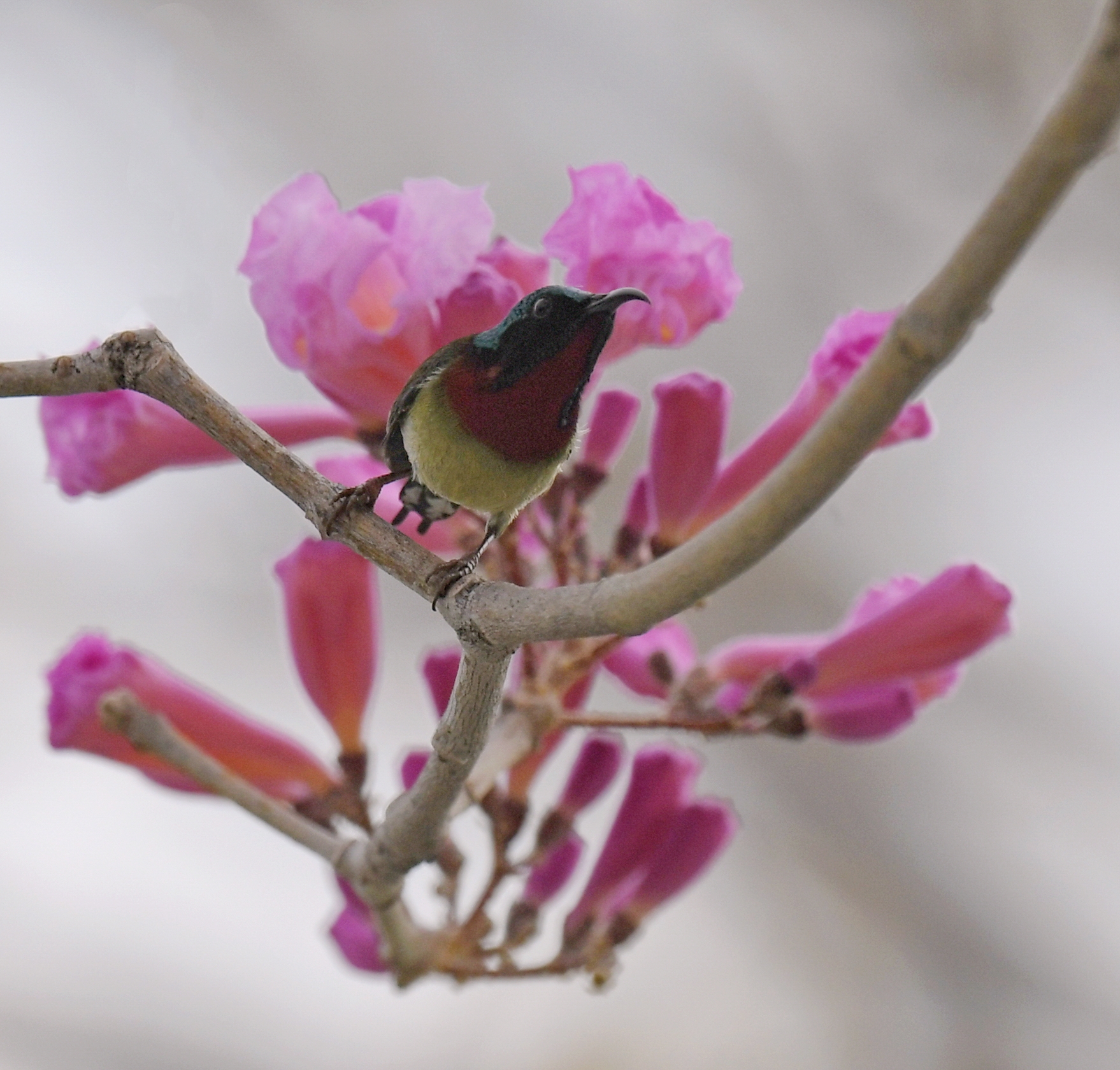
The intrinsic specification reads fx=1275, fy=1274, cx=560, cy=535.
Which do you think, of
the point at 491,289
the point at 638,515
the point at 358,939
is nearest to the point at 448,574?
the point at 491,289

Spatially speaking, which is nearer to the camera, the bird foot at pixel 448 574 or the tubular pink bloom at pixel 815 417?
the bird foot at pixel 448 574

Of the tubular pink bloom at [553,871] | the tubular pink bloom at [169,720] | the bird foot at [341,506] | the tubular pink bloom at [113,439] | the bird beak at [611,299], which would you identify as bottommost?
the tubular pink bloom at [169,720]

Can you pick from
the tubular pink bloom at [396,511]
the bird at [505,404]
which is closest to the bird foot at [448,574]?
the bird at [505,404]

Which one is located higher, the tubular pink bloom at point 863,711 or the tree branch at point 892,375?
the tree branch at point 892,375

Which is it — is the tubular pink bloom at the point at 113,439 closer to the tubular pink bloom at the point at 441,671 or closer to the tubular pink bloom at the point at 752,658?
the tubular pink bloom at the point at 441,671

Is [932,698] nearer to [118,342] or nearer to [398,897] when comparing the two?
[398,897]
